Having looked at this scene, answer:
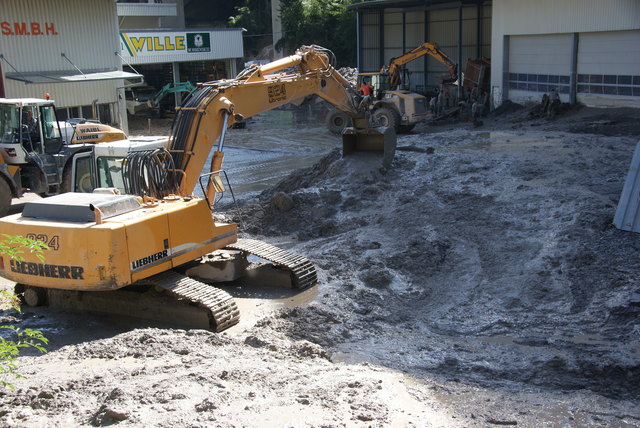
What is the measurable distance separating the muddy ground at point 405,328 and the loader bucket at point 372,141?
509 mm

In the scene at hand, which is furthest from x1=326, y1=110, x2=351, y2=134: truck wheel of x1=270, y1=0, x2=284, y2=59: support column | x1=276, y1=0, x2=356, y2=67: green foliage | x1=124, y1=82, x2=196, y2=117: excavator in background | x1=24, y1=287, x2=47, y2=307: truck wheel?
x1=270, y1=0, x2=284, y2=59: support column

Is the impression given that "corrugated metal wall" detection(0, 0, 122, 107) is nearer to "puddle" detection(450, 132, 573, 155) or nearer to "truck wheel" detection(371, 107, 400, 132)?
"truck wheel" detection(371, 107, 400, 132)

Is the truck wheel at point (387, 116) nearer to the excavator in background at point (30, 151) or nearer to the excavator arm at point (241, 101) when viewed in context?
the excavator arm at point (241, 101)

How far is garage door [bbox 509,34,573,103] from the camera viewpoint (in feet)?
86.9

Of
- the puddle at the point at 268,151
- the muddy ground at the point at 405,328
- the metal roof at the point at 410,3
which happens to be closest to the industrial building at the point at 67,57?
the puddle at the point at 268,151

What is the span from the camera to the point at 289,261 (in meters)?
10.5

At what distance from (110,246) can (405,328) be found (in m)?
3.76

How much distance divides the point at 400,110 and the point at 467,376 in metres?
18.3

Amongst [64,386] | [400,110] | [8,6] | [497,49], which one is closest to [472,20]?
[497,49]

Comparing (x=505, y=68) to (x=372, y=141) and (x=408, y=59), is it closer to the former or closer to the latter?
(x=408, y=59)

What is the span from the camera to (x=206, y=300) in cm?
884

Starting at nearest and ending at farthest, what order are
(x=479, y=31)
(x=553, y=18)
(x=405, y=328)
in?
1. (x=405, y=328)
2. (x=553, y=18)
3. (x=479, y=31)

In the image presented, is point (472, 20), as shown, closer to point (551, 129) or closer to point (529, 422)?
point (551, 129)

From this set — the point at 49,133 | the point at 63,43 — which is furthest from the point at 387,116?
the point at 49,133
